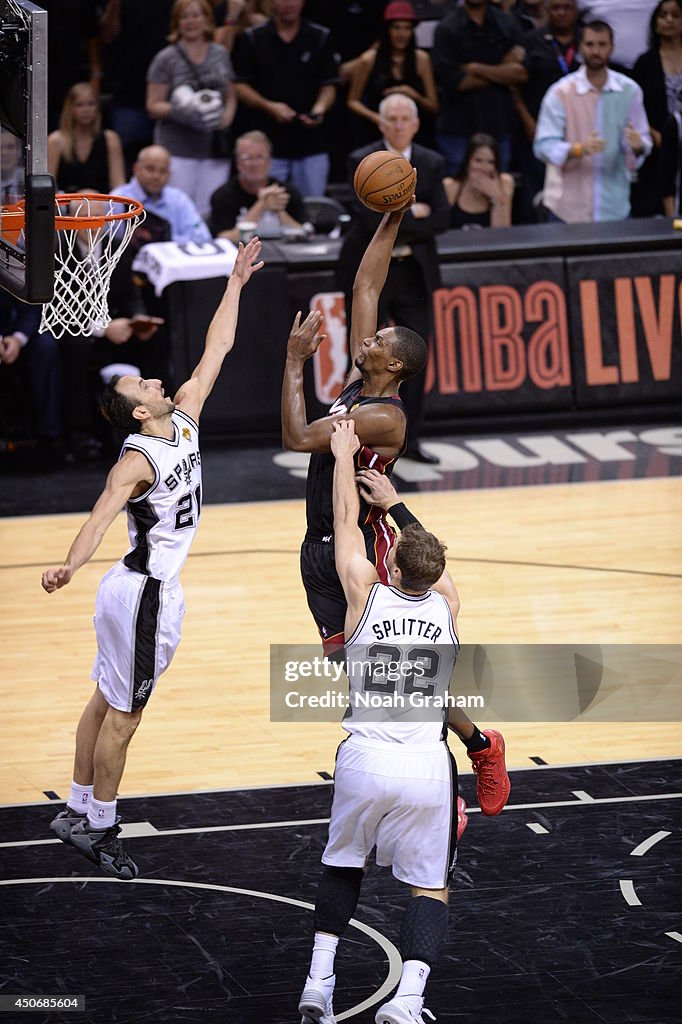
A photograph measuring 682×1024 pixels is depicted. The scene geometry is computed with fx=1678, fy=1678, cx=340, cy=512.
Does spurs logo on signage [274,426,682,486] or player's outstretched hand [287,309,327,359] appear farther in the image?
spurs logo on signage [274,426,682,486]

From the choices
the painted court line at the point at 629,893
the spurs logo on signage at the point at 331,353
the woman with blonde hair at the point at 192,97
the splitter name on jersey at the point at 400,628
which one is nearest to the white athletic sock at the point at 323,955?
the splitter name on jersey at the point at 400,628

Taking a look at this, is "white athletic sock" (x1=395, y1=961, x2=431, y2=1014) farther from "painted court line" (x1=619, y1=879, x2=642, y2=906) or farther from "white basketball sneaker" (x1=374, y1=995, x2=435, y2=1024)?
"painted court line" (x1=619, y1=879, x2=642, y2=906)

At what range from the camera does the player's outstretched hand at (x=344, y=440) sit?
6.29 m

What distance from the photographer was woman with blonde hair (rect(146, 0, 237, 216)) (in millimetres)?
14227

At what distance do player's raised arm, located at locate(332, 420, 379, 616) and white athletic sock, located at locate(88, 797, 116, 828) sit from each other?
4.90ft

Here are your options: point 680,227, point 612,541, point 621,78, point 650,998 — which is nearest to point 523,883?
point 650,998

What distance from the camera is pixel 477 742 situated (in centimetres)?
657

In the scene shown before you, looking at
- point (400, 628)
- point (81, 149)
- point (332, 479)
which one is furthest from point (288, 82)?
point (400, 628)

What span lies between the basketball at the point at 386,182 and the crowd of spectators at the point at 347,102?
5884 millimetres

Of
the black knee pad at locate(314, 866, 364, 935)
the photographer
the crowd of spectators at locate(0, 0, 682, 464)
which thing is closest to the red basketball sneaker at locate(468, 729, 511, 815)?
the black knee pad at locate(314, 866, 364, 935)

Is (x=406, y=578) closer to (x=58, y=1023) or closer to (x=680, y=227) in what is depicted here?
(x=58, y=1023)

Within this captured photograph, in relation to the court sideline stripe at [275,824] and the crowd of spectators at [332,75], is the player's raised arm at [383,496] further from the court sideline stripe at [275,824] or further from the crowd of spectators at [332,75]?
the crowd of spectators at [332,75]

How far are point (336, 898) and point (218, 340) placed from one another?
2921 millimetres

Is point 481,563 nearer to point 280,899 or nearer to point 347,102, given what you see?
point 280,899
